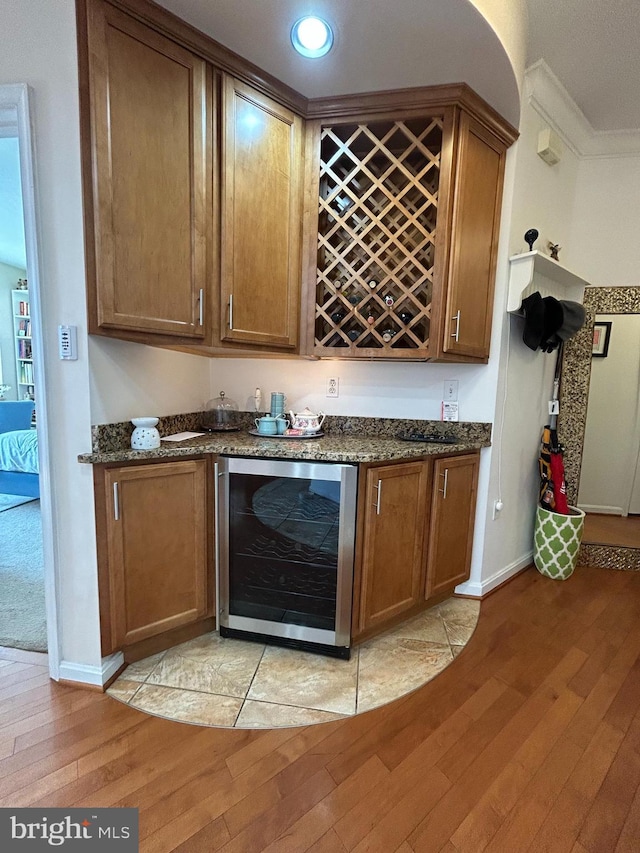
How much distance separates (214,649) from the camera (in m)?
2.06

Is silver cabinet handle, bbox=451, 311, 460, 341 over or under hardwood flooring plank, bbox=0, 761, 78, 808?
over

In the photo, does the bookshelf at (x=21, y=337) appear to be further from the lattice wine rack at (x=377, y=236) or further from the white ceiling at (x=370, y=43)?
the white ceiling at (x=370, y=43)

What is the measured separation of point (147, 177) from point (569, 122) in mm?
2589

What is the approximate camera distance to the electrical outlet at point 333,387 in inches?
102

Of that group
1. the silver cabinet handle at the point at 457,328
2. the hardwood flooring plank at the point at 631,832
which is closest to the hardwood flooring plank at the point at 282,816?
the hardwood flooring plank at the point at 631,832

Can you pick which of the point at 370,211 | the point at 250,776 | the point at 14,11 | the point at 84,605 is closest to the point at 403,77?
the point at 370,211

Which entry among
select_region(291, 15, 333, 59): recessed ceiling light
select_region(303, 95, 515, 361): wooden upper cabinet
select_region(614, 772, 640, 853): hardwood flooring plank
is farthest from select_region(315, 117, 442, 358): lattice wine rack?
select_region(614, 772, 640, 853): hardwood flooring plank

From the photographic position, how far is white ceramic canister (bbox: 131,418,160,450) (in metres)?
1.81

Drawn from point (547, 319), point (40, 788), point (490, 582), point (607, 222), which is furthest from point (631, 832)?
point (607, 222)

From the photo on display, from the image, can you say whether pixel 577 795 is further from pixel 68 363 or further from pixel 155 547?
pixel 68 363

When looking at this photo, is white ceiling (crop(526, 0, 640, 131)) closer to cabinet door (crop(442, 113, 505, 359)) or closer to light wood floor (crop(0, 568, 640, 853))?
cabinet door (crop(442, 113, 505, 359))

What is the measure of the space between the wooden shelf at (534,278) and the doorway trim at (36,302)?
2233mm

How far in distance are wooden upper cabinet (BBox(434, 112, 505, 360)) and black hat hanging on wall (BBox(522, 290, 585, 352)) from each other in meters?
0.24

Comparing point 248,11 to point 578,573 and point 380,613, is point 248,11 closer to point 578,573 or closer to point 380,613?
point 380,613
